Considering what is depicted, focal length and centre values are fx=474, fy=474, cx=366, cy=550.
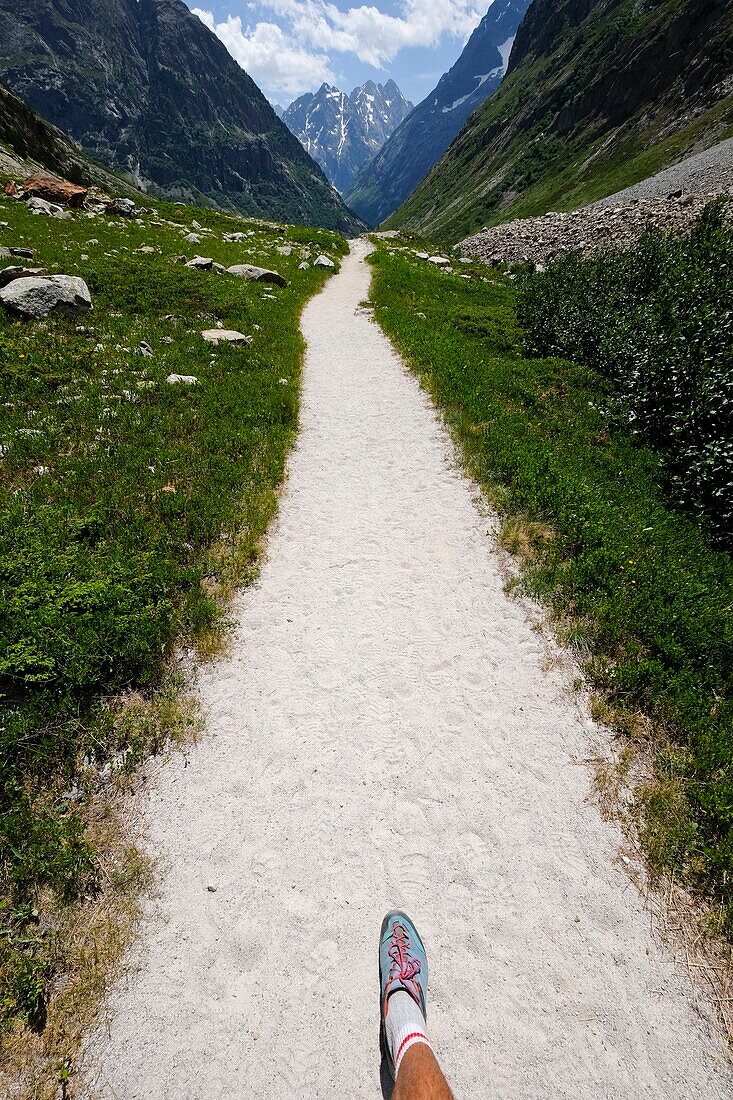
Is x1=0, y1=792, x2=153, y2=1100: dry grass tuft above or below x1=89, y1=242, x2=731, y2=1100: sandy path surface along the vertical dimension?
below

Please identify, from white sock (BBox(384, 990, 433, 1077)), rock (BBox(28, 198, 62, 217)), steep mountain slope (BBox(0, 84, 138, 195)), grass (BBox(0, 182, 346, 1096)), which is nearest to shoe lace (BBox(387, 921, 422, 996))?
white sock (BBox(384, 990, 433, 1077))

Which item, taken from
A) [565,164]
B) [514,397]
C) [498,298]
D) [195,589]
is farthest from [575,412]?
[565,164]

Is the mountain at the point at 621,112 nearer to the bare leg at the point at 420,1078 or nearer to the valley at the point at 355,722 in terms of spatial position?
the valley at the point at 355,722

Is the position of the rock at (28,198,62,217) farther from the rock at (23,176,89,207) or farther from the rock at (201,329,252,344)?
the rock at (201,329,252,344)

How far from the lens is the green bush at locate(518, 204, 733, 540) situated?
1155 cm

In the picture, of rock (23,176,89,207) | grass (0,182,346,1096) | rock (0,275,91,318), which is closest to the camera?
grass (0,182,346,1096)

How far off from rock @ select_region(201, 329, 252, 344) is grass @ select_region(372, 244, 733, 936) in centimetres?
679

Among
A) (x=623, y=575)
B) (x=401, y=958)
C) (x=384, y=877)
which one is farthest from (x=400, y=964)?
(x=623, y=575)

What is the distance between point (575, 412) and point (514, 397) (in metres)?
1.99

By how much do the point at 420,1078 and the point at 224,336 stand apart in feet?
63.1

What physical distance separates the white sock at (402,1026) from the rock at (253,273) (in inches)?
1178

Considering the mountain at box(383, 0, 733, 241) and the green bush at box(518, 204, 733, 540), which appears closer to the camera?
the green bush at box(518, 204, 733, 540)

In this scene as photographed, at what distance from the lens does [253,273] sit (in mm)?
26938

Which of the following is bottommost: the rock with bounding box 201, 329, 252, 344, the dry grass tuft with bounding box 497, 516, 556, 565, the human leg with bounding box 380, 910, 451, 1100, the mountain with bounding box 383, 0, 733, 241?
the rock with bounding box 201, 329, 252, 344
